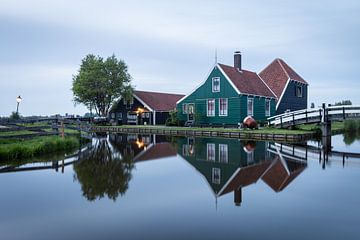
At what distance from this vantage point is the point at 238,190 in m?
7.90

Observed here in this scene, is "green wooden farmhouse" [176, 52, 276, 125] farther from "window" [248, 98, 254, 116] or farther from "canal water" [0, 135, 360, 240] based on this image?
"canal water" [0, 135, 360, 240]

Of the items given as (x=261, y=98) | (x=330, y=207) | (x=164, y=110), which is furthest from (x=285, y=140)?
(x=164, y=110)

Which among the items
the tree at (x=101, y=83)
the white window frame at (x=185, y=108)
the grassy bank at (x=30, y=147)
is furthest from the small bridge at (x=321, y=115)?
the tree at (x=101, y=83)

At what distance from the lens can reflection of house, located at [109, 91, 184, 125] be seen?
38.7m

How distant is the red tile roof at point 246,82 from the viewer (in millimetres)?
29545

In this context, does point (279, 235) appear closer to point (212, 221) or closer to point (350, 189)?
point (212, 221)

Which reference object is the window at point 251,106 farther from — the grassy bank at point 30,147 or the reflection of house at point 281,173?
the grassy bank at point 30,147

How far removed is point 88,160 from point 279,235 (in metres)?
9.49

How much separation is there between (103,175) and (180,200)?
348 centimetres

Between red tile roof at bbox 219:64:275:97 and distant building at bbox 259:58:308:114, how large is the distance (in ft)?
4.71

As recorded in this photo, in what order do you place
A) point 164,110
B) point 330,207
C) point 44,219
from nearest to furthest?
point 44,219 → point 330,207 → point 164,110

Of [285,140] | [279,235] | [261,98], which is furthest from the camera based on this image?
[261,98]

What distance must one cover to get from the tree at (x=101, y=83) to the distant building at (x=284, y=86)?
1875 centimetres

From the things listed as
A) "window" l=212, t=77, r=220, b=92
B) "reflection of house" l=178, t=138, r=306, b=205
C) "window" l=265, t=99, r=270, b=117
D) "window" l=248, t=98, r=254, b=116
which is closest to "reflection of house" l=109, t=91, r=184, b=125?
"window" l=212, t=77, r=220, b=92
